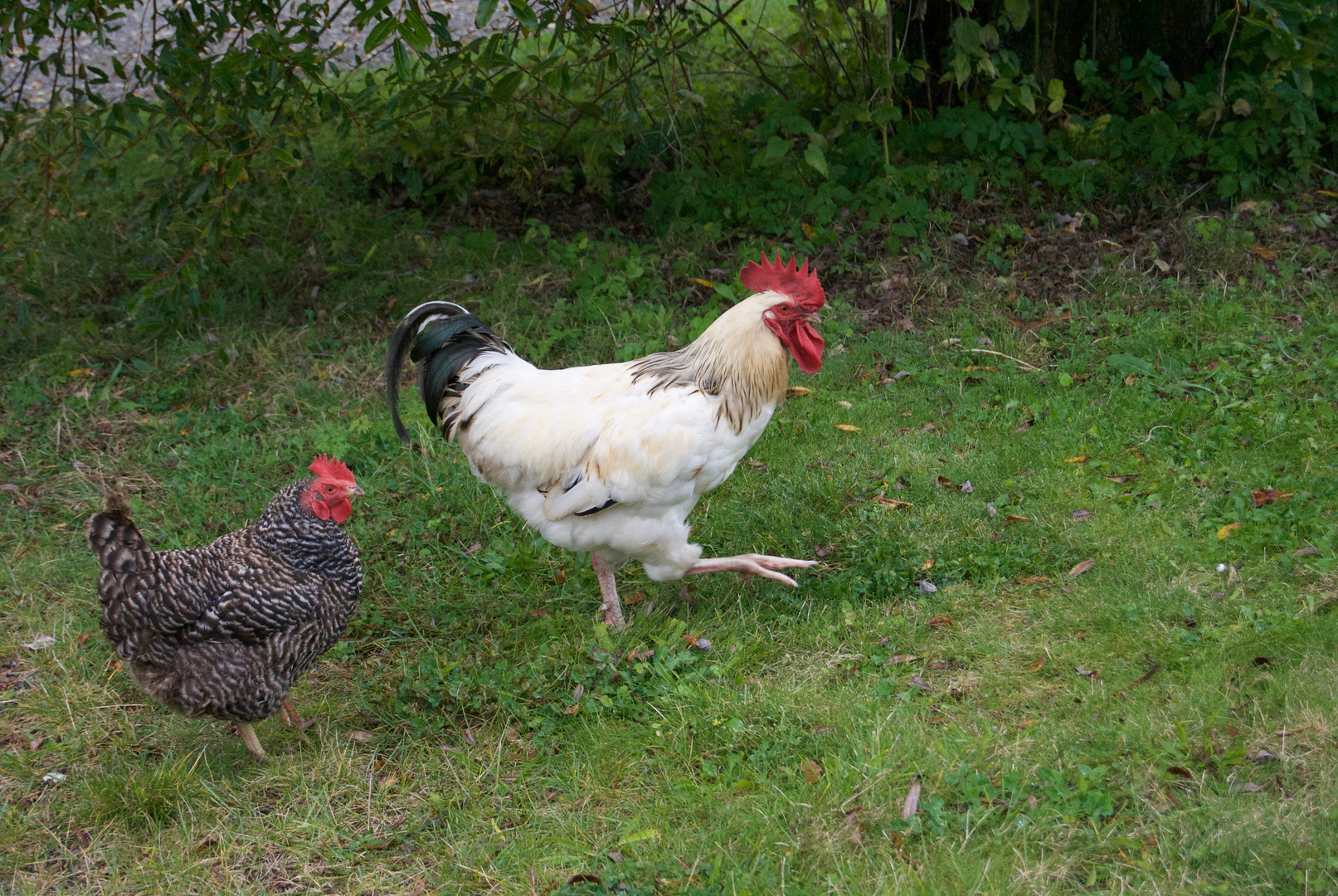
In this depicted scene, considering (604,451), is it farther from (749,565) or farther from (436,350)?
(436,350)

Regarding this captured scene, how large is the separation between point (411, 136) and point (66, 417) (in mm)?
2764

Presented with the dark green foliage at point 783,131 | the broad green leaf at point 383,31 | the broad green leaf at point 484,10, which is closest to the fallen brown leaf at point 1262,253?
the dark green foliage at point 783,131

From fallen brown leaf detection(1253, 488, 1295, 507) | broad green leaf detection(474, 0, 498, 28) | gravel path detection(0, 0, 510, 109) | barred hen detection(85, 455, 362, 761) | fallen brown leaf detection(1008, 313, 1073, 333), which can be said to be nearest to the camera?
barred hen detection(85, 455, 362, 761)

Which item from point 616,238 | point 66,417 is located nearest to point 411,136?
point 616,238

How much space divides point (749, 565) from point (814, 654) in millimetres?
466

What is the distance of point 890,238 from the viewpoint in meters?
6.95

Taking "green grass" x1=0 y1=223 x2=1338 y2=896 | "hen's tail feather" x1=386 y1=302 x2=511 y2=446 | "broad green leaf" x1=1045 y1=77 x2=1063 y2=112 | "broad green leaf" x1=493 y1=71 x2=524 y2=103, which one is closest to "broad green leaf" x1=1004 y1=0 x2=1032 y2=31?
"broad green leaf" x1=1045 y1=77 x2=1063 y2=112

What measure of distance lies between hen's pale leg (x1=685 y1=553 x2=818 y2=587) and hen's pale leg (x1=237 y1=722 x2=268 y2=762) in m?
1.83

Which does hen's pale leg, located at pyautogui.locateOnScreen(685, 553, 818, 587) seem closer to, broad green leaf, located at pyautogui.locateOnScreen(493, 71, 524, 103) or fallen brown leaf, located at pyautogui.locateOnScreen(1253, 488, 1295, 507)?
Result: fallen brown leaf, located at pyautogui.locateOnScreen(1253, 488, 1295, 507)

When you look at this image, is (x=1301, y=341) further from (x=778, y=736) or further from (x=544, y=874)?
(x=544, y=874)

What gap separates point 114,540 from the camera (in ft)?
12.0

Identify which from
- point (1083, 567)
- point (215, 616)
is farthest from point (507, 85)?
point (1083, 567)

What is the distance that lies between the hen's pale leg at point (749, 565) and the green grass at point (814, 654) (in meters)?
0.21

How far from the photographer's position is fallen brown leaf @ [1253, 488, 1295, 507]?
14.5ft
